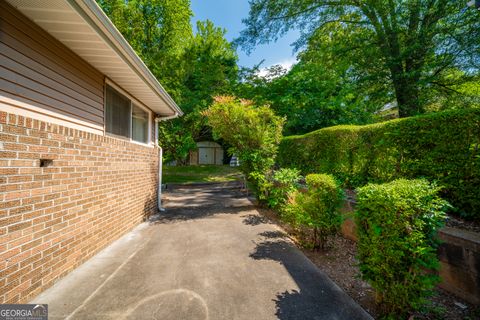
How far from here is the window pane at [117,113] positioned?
165 inches

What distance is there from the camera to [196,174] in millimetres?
15750

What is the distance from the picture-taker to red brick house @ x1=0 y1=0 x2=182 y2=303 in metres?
2.01

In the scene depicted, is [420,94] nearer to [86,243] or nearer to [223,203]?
[223,203]

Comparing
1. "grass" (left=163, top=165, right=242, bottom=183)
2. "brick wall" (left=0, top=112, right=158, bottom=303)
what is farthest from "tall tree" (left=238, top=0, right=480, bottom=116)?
"brick wall" (left=0, top=112, right=158, bottom=303)

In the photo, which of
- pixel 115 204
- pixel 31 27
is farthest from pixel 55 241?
pixel 31 27

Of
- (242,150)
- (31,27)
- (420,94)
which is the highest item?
(420,94)

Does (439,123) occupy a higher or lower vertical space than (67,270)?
higher

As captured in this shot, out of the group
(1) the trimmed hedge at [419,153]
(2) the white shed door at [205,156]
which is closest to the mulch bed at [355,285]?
(1) the trimmed hedge at [419,153]

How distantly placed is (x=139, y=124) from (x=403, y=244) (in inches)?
238

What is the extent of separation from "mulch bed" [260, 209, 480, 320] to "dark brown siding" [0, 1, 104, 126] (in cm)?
443

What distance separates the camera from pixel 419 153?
333cm

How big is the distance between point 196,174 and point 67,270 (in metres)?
13.2
